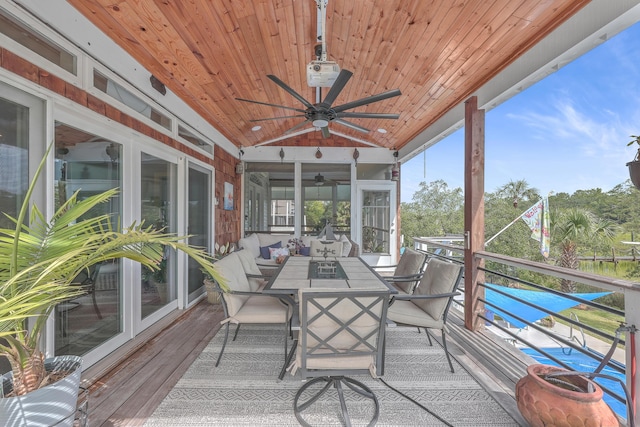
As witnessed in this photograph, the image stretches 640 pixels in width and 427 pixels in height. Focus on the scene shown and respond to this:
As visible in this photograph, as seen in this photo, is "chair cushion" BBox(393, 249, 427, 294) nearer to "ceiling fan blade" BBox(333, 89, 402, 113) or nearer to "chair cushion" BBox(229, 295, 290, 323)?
"chair cushion" BBox(229, 295, 290, 323)

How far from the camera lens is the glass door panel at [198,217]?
13.5 ft

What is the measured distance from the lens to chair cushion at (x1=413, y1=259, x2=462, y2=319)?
2354 mm

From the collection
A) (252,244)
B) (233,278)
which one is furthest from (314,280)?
(252,244)

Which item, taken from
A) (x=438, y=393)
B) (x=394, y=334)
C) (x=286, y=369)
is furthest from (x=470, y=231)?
(x=286, y=369)

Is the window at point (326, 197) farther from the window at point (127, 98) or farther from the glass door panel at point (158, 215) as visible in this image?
the window at point (127, 98)

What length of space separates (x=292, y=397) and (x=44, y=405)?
4.39ft

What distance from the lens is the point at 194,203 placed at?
4281 millimetres

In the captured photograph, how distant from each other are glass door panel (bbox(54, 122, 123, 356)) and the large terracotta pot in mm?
3066

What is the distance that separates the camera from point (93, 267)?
7.66 feet

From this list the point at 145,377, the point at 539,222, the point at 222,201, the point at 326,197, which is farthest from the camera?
the point at 326,197

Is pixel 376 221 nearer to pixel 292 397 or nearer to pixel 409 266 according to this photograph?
pixel 409 266

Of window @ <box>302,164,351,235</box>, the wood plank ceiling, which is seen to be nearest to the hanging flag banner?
the wood plank ceiling

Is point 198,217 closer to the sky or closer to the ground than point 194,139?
closer to the ground

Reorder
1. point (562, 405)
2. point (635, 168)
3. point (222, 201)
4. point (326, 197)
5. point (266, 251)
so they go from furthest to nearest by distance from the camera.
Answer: point (326, 197) < point (266, 251) < point (222, 201) < point (635, 168) < point (562, 405)
